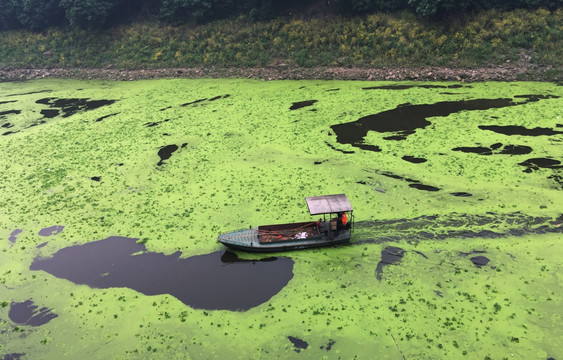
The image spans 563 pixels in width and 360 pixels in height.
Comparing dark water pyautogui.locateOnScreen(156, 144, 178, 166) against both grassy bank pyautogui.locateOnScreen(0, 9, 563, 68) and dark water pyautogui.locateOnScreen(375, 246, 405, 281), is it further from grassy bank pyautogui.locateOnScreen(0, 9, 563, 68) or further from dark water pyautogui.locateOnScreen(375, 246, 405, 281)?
grassy bank pyautogui.locateOnScreen(0, 9, 563, 68)

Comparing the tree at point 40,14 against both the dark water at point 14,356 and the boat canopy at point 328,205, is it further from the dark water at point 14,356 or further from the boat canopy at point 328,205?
the boat canopy at point 328,205

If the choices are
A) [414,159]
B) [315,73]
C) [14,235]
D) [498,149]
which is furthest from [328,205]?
[315,73]

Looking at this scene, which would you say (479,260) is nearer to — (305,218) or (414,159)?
(305,218)

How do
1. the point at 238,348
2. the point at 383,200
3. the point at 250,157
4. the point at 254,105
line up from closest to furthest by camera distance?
the point at 238,348 → the point at 383,200 → the point at 250,157 → the point at 254,105

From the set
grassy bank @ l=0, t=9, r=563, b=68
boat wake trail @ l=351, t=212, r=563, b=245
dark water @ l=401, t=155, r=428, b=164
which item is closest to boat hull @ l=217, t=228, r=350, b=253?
boat wake trail @ l=351, t=212, r=563, b=245

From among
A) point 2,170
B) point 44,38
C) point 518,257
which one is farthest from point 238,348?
point 44,38

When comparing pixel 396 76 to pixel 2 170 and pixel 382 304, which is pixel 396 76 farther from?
pixel 2 170

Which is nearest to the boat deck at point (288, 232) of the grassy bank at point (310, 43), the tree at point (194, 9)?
the grassy bank at point (310, 43)
